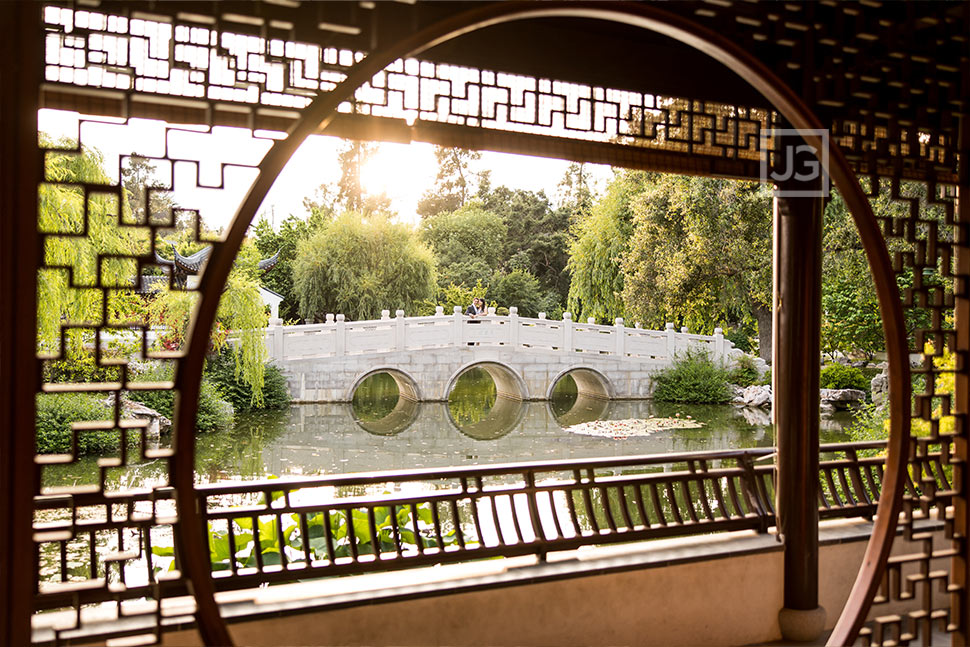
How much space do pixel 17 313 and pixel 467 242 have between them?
1924cm

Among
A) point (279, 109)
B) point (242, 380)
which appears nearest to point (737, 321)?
point (242, 380)

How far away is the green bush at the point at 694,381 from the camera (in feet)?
43.0

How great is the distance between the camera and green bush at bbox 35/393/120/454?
7.52 m

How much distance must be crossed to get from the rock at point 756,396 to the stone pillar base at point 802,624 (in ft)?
33.5

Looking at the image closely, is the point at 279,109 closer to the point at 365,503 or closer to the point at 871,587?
the point at 365,503

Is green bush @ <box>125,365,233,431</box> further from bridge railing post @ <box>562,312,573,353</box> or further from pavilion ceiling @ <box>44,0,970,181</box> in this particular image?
pavilion ceiling @ <box>44,0,970,181</box>

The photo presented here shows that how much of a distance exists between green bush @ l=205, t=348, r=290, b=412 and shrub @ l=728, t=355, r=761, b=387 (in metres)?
7.26

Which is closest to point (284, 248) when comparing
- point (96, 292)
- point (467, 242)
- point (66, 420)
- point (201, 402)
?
point (467, 242)

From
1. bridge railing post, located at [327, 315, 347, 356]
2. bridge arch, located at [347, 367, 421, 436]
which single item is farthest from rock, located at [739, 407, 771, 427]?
bridge railing post, located at [327, 315, 347, 356]

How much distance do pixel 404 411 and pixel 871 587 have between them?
11541 mm

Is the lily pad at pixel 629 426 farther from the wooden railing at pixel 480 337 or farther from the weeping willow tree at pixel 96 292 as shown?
the weeping willow tree at pixel 96 292

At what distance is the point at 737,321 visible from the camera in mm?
16203

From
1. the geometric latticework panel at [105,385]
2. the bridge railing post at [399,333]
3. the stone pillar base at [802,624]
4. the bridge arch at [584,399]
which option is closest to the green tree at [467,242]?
the bridge arch at [584,399]

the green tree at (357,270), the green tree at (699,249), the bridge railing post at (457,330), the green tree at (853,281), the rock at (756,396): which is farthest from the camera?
the green tree at (357,270)
